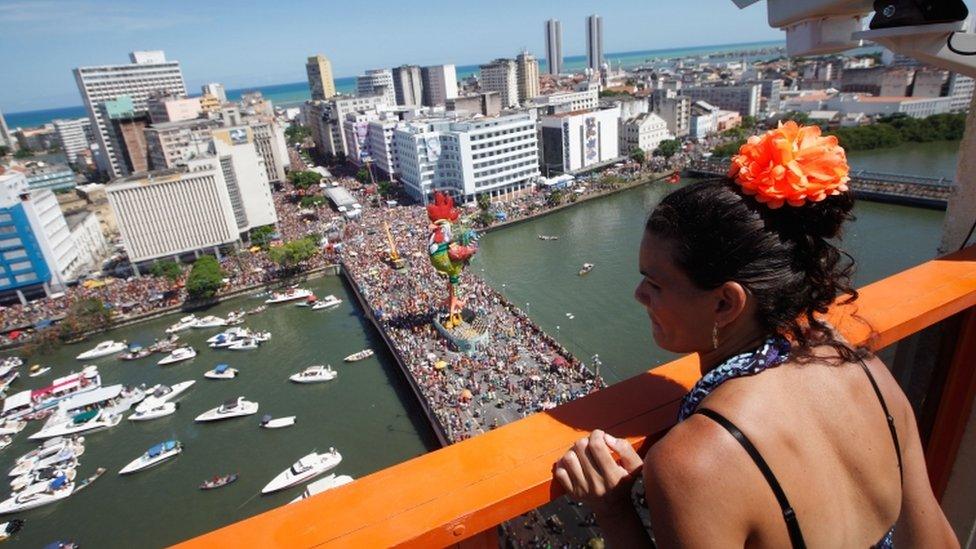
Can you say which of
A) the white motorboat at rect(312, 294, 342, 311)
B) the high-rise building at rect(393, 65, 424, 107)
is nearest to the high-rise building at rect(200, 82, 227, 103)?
the high-rise building at rect(393, 65, 424, 107)

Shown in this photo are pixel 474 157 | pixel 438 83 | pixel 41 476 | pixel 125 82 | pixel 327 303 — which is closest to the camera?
pixel 41 476

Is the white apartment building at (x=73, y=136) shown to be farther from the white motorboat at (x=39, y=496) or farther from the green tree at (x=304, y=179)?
the white motorboat at (x=39, y=496)

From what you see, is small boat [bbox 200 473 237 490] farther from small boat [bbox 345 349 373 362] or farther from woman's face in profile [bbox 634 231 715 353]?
woman's face in profile [bbox 634 231 715 353]

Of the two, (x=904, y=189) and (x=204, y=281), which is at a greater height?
(x=204, y=281)

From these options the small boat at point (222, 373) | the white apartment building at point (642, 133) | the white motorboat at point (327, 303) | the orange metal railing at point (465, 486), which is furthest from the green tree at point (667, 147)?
the orange metal railing at point (465, 486)

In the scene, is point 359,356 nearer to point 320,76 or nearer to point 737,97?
point 737,97

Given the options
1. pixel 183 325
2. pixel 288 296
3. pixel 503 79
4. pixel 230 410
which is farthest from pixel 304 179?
pixel 503 79

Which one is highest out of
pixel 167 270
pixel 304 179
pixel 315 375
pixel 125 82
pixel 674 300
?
pixel 125 82
